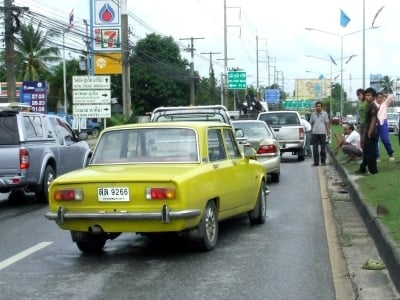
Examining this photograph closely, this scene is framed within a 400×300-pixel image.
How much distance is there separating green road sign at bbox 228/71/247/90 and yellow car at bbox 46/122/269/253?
52.8 metres

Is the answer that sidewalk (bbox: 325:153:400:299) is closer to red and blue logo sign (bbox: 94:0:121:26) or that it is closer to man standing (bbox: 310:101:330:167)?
man standing (bbox: 310:101:330:167)

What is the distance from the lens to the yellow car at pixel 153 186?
7562 mm

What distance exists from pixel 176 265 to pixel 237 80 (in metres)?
55.0

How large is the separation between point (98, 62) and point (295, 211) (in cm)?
2955

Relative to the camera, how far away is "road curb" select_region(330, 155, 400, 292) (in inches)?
266

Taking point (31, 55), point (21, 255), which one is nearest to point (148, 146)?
point (21, 255)

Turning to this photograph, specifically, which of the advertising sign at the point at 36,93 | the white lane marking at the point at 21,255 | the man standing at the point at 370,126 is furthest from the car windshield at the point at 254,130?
the advertising sign at the point at 36,93

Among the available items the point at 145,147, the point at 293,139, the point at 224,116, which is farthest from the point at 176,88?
the point at 145,147

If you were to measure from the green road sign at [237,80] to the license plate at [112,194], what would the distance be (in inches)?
2154

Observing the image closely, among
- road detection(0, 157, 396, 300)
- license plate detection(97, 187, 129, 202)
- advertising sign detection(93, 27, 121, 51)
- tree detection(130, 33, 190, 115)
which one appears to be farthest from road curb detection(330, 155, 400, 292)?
tree detection(130, 33, 190, 115)

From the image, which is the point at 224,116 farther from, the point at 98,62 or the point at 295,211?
the point at 98,62

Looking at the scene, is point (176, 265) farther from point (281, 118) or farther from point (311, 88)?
point (311, 88)

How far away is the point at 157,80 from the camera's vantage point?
72375 millimetres

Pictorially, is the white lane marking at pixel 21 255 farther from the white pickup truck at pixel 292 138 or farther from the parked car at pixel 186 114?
the white pickup truck at pixel 292 138
